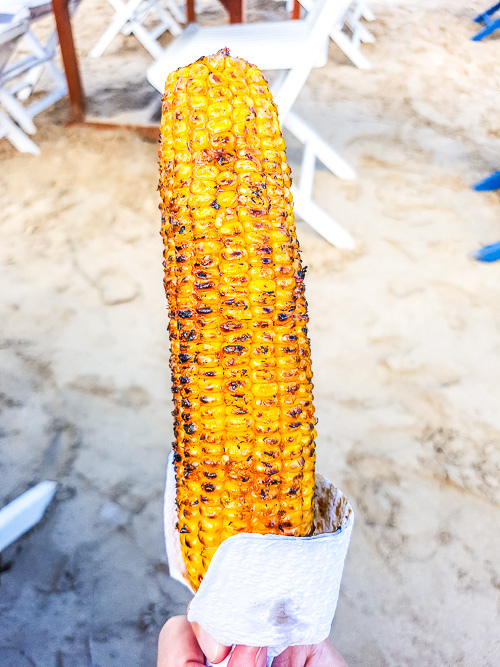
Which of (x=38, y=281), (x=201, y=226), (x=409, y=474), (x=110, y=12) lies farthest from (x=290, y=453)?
(x=110, y=12)

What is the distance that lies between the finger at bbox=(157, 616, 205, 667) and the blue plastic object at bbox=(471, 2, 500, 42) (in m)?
5.87

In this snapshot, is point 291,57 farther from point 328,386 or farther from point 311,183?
point 328,386

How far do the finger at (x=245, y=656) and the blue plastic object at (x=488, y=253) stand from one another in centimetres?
239

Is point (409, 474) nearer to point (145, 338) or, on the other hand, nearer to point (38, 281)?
point (145, 338)

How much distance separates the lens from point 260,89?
693 millimetres

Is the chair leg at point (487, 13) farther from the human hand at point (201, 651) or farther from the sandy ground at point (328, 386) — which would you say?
the human hand at point (201, 651)

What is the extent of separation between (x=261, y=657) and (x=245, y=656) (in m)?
0.03

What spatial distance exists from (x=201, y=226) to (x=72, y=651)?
1.25 m

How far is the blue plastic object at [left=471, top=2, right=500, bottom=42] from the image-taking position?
509 cm

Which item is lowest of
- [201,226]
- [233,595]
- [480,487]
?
[480,487]

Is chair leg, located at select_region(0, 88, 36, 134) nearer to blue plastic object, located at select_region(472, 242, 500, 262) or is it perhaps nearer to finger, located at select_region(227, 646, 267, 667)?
blue plastic object, located at select_region(472, 242, 500, 262)

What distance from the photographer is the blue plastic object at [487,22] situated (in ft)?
16.7

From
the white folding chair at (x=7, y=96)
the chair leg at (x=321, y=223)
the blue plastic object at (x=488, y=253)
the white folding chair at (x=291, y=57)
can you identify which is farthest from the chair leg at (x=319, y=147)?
the white folding chair at (x=7, y=96)

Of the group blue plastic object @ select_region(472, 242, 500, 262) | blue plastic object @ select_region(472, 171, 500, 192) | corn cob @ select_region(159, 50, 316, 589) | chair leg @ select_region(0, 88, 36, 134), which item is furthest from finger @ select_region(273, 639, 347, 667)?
chair leg @ select_region(0, 88, 36, 134)
